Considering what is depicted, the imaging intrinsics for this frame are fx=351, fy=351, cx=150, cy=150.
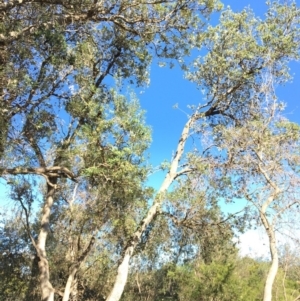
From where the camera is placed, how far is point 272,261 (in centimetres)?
961

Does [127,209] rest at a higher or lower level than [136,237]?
higher

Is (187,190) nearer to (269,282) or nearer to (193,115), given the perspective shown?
(193,115)

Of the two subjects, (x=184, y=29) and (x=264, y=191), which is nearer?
(x=184, y=29)

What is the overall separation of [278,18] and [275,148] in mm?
3985

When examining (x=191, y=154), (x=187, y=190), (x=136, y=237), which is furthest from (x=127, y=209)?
(x=191, y=154)

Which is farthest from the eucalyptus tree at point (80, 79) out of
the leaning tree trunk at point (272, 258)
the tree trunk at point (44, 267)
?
the leaning tree trunk at point (272, 258)

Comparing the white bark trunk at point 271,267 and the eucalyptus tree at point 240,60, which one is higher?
the eucalyptus tree at point 240,60

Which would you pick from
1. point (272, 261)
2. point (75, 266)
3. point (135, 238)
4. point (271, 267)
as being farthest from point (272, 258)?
point (75, 266)

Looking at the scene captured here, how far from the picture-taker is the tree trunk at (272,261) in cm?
922

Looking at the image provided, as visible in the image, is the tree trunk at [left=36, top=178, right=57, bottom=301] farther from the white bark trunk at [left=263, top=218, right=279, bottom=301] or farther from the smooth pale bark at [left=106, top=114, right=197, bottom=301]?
the white bark trunk at [left=263, top=218, right=279, bottom=301]

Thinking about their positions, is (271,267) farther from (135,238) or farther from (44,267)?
(44,267)

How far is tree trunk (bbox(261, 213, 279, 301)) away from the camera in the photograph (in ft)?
30.2

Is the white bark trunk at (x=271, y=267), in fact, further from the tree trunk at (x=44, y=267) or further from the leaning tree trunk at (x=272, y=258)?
the tree trunk at (x=44, y=267)

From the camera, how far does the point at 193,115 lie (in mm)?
11594
